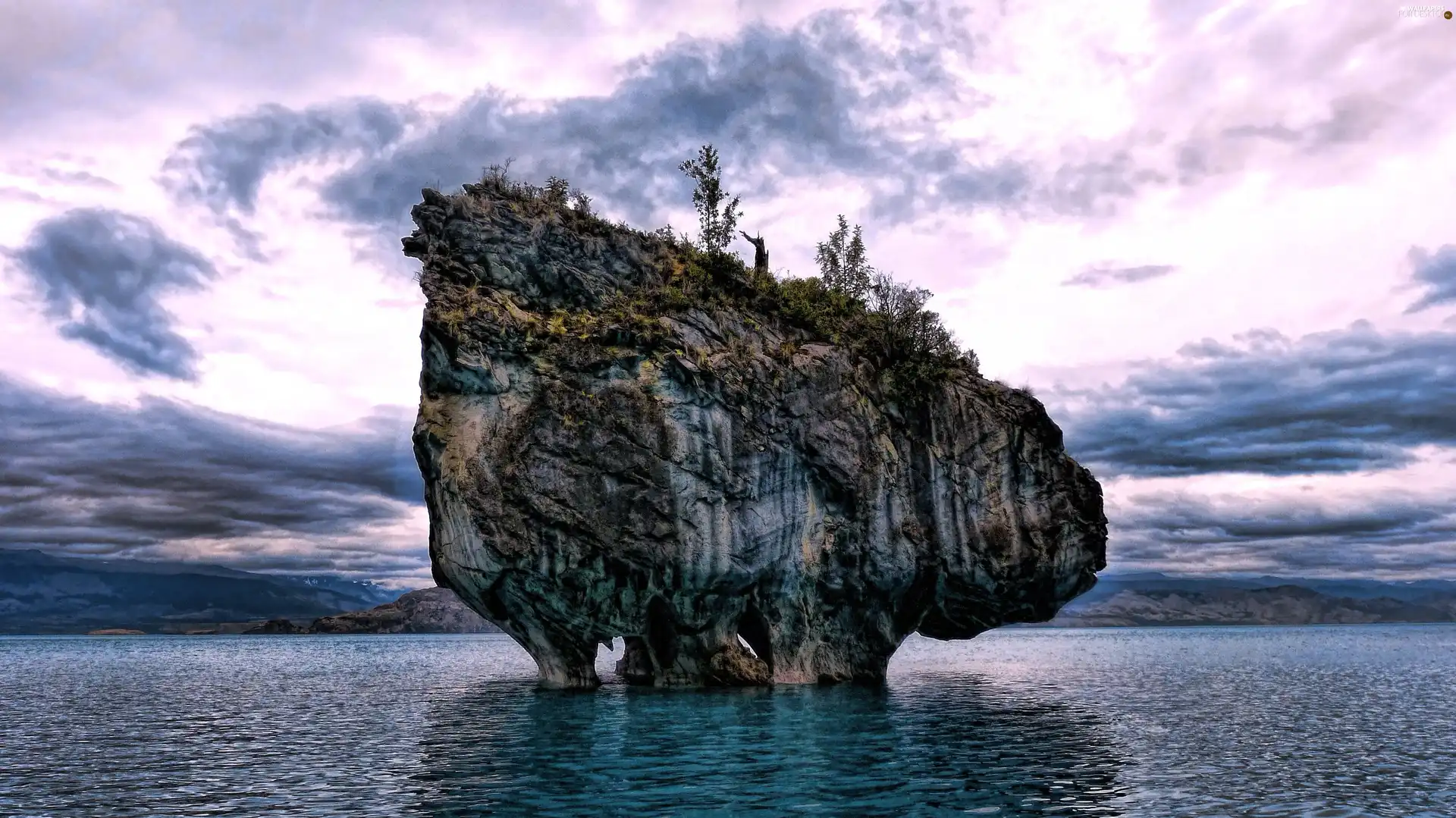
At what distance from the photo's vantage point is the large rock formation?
38594 mm

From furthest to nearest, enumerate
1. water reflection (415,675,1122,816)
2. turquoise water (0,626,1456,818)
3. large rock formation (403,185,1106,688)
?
large rock formation (403,185,1106,688), turquoise water (0,626,1456,818), water reflection (415,675,1122,816)

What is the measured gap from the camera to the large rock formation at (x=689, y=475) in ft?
127

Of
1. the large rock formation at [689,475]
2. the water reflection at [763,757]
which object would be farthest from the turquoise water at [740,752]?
the large rock formation at [689,475]

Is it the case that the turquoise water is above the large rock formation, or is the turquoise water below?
below

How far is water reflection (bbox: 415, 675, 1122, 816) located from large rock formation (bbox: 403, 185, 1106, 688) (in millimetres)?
4449

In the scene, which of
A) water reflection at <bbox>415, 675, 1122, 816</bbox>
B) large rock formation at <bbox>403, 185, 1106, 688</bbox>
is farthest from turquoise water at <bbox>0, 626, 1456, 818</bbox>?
large rock formation at <bbox>403, 185, 1106, 688</bbox>

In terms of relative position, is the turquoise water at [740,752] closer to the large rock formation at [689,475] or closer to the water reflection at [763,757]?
the water reflection at [763,757]

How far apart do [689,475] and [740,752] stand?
50.4 ft

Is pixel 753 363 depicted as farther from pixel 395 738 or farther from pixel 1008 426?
pixel 395 738

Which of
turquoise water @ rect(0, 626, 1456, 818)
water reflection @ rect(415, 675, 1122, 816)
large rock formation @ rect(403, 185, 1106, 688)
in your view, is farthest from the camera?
large rock formation @ rect(403, 185, 1106, 688)

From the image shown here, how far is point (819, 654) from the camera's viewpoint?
146ft

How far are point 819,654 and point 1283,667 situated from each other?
57.9 meters

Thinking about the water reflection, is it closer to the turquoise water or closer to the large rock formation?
the turquoise water

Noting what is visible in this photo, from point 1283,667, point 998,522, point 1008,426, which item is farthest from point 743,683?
point 1283,667
